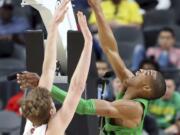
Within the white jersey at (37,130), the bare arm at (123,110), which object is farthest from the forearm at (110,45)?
the white jersey at (37,130)

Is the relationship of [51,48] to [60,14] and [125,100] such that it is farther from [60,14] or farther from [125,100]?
[125,100]

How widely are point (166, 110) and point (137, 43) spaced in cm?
210

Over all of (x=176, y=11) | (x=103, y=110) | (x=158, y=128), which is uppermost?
(x=176, y=11)

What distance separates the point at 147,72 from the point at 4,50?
16.8ft

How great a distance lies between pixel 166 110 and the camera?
30.9 ft

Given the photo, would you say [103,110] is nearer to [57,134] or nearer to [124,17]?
[57,134]

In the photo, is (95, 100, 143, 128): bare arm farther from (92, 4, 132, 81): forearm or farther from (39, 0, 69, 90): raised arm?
(92, 4, 132, 81): forearm

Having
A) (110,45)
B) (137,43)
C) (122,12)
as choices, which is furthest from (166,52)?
(110,45)

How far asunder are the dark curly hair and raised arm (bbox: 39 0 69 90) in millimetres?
332

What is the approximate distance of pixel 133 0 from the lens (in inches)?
484

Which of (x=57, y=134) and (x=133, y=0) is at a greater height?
(x=133, y=0)

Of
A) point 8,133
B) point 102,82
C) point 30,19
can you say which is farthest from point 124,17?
point 102,82

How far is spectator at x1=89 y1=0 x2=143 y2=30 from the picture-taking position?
1170cm

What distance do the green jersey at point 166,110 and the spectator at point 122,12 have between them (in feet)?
8.00
